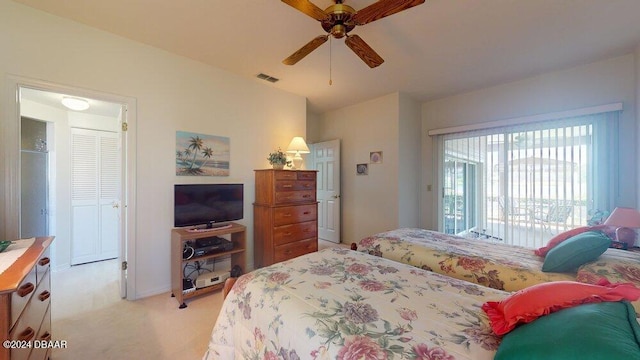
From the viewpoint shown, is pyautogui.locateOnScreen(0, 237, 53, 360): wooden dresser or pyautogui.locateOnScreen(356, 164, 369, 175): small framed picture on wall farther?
pyautogui.locateOnScreen(356, 164, 369, 175): small framed picture on wall

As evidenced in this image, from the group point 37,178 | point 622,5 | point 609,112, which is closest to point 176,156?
point 37,178

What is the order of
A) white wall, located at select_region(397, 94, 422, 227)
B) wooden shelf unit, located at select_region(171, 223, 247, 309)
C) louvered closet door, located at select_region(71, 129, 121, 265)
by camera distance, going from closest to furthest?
wooden shelf unit, located at select_region(171, 223, 247, 309) → louvered closet door, located at select_region(71, 129, 121, 265) → white wall, located at select_region(397, 94, 422, 227)

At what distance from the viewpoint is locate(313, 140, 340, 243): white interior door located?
482 centimetres

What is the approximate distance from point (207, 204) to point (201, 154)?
0.62 metres

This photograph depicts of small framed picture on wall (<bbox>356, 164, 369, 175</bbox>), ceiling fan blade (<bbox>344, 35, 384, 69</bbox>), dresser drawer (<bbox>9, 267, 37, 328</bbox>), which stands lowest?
dresser drawer (<bbox>9, 267, 37, 328</bbox>)

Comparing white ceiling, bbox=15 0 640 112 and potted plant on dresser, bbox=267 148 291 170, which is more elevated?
white ceiling, bbox=15 0 640 112

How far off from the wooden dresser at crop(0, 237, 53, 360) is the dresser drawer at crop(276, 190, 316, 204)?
6.71 ft

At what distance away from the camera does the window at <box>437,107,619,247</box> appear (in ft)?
9.59

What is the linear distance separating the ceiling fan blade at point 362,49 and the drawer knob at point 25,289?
7.85 ft

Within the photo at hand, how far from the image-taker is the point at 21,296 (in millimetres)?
1151

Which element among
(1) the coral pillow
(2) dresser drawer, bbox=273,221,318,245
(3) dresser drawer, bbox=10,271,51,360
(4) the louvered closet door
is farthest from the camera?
(4) the louvered closet door

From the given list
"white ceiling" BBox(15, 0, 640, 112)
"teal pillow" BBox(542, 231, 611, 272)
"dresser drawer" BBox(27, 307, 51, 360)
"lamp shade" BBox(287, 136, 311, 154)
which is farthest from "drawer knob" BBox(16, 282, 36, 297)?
"teal pillow" BBox(542, 231, 611, 272)

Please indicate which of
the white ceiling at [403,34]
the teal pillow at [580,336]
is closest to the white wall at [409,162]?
the white ceiling at [403,34]

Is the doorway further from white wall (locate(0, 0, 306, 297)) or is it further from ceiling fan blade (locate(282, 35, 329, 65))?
ceiling fan blade (locate(282, 35, 329, 65))
